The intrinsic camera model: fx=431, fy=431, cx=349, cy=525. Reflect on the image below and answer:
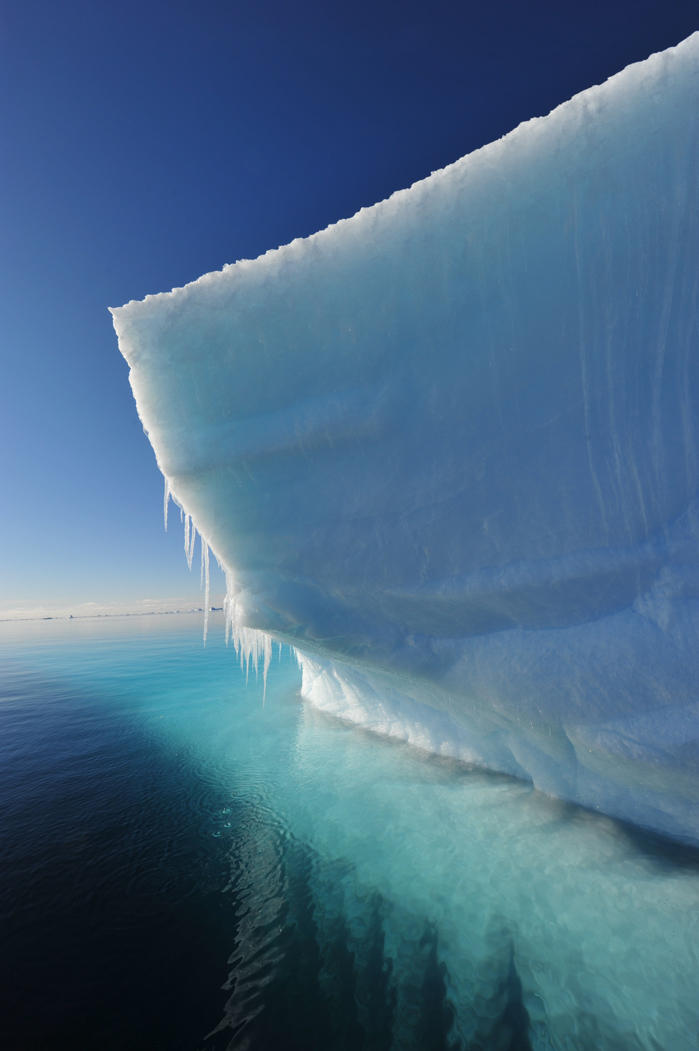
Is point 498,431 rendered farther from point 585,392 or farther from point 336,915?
point 336,915

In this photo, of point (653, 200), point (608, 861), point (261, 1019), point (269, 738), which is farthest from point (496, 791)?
point (653, 200)

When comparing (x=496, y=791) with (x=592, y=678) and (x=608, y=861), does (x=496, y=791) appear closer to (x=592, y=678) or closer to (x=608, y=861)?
(x=608, y=861)

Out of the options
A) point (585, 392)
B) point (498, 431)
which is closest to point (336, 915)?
point (498, 431)

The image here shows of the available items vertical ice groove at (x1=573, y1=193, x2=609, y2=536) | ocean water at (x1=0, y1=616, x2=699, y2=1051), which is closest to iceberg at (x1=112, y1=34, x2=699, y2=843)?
vertical ice groove at (x1=573, y1=193, x2=609, y2=536)

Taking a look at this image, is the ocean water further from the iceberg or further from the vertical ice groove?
the vertical ice groove

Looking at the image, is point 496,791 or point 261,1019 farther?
point 496,791

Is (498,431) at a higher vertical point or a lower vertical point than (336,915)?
higher
